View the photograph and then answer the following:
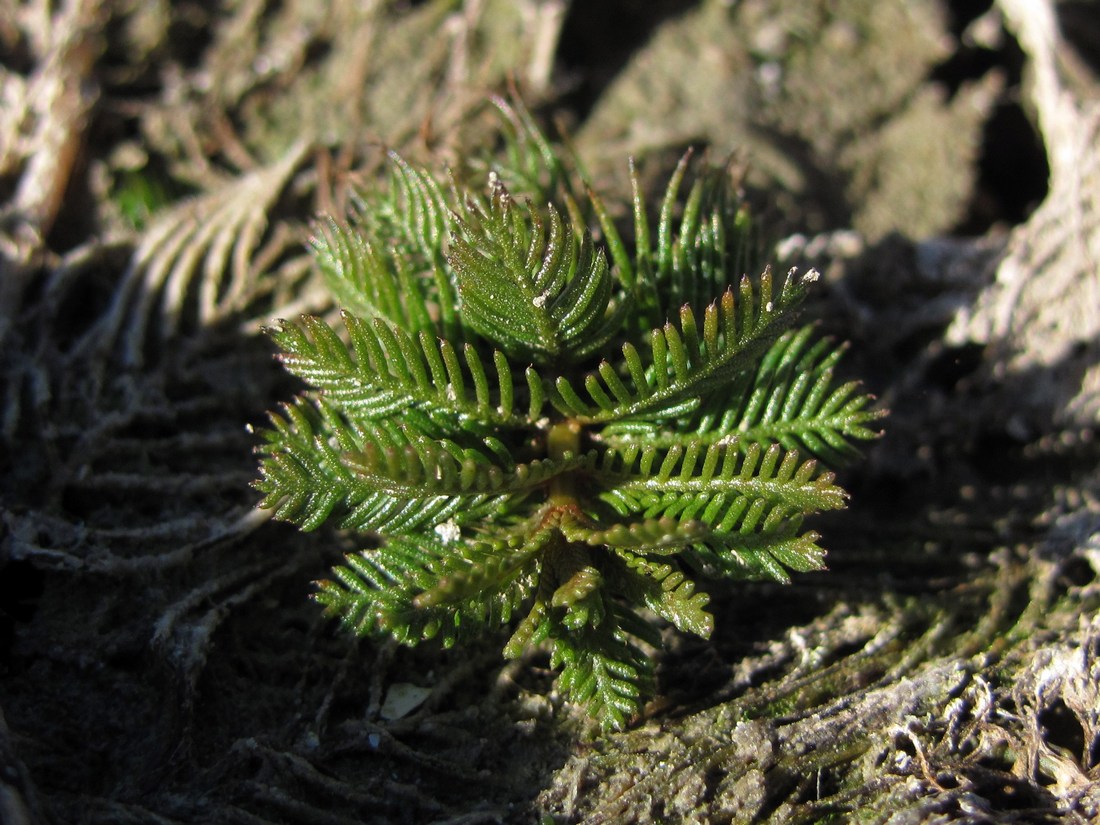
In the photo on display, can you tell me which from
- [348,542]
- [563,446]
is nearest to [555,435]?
[563,446]

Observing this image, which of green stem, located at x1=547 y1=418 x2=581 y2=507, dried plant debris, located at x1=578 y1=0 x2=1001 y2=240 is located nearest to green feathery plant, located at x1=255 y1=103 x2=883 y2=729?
green stem, located at x1=547 y1=418 x2=581 y2=507

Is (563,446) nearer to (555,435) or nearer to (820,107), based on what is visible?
(555,435)

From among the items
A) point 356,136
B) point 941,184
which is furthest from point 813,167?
point 356,136

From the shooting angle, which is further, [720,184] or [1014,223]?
[1014,223]

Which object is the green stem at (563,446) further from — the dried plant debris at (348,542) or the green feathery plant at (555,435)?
the dried plant debris at (348,542)

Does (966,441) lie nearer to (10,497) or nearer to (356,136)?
(356,136)

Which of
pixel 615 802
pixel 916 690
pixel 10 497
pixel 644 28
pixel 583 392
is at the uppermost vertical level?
pixel 644 28

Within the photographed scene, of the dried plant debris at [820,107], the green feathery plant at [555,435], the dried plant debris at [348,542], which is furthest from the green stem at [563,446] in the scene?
the dried plant debris at [820,107]

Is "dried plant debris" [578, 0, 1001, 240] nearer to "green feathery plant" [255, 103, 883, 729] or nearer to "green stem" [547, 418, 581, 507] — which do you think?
"green feathery plant" [255, 103, 883, 729]

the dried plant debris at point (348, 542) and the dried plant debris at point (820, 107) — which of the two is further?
the dried plant debris at point (820, 107)
